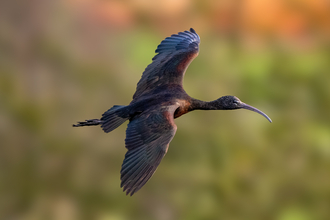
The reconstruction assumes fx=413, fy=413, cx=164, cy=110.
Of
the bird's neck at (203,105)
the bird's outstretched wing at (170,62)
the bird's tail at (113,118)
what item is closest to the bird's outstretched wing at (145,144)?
the bird's tail at (113,118)

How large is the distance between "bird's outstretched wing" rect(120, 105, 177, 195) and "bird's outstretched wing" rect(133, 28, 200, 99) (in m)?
1.27

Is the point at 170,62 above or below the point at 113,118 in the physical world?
above

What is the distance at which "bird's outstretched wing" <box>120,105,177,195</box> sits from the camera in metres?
6.90

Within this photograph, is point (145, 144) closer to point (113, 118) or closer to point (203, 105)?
point (113, 118)

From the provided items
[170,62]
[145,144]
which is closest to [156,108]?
[145,144]

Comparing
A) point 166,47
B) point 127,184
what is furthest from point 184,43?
point 127,184

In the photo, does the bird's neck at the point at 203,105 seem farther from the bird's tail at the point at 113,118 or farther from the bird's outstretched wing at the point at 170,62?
the bird's tail at the point at 113,118

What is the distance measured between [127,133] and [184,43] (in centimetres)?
340

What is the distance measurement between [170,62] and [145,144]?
107 inches

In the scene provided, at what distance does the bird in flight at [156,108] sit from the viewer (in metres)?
7.07

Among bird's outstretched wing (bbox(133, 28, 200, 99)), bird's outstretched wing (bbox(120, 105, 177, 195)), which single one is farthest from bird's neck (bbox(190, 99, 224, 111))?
bird's outstretched wing (bbox(120, 105, 177, 195))

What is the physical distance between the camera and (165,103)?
8156 mm

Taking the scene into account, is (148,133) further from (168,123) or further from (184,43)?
(184,43)

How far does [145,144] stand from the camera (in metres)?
7.38
